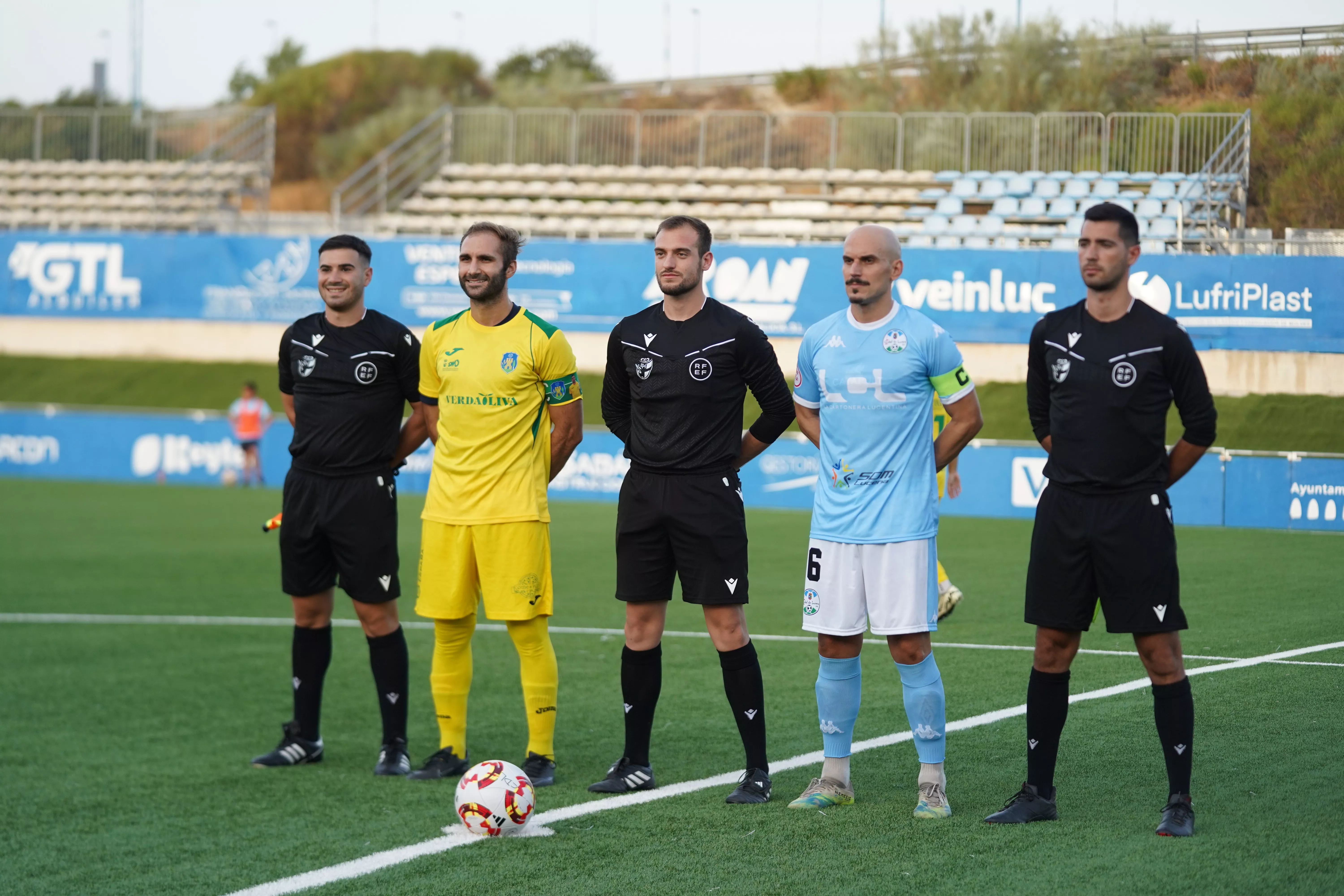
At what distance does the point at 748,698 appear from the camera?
17.4ft

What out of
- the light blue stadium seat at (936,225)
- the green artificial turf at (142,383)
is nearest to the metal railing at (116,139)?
the green artificial turf at (142,383)

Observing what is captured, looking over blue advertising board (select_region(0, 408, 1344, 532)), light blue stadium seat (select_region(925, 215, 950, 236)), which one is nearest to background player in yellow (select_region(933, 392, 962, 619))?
blue advertising board (select_region(0, 408, 1344, 532))

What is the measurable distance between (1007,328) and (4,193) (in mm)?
23665

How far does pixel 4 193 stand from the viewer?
30.9 m

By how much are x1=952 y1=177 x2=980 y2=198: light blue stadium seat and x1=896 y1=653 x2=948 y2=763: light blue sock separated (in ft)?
54.8

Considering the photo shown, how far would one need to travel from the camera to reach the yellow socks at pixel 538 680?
5.68 meters

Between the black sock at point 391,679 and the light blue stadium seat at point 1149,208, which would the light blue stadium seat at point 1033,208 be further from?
the black sock at point 391,679

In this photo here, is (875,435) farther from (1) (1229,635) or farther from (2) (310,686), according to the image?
(1) (1229,635)

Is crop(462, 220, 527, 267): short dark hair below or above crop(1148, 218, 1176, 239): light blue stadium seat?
below

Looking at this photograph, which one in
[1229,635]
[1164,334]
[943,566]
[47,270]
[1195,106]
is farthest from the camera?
[47,270]

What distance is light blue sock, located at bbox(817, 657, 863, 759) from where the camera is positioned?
5.00m

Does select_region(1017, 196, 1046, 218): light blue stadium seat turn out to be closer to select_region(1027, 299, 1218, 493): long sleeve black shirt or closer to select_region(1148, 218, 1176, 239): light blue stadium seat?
select_region(1148, 218, 1176, 239): light blue stadium seat

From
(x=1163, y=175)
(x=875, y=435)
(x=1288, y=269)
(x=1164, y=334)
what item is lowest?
(x=875, y=435)

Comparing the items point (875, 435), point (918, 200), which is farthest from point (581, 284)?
point (875, 435)
